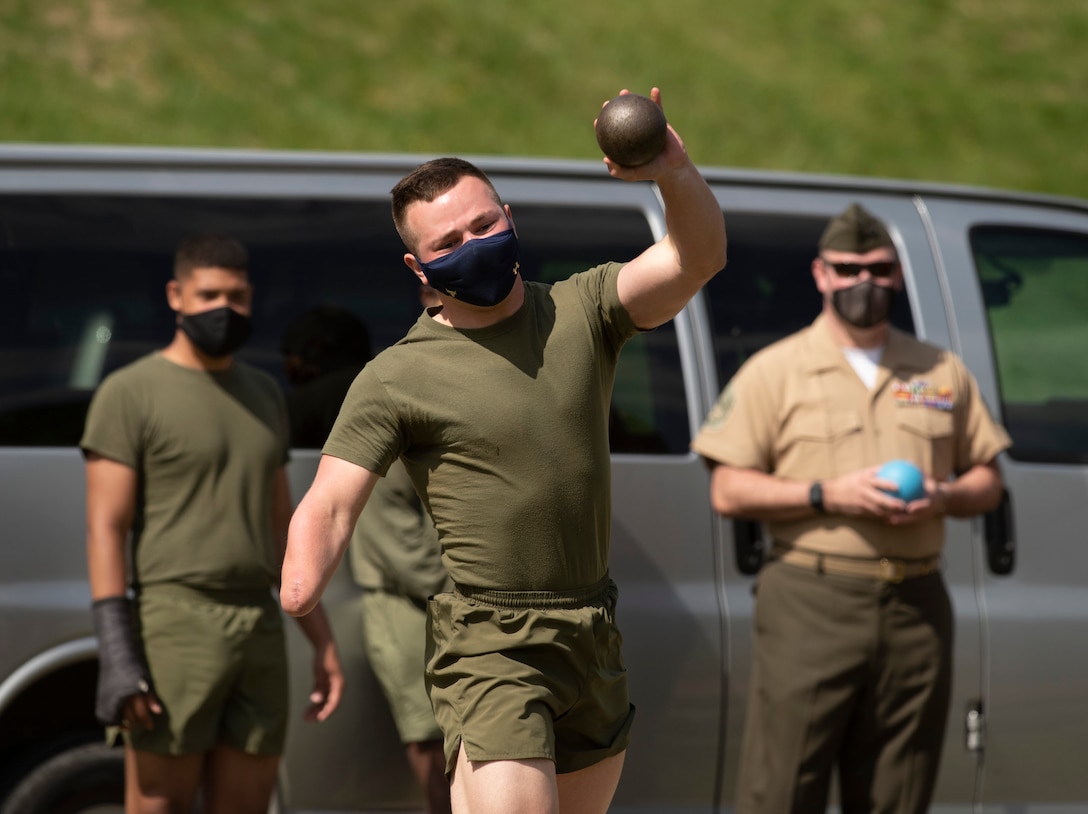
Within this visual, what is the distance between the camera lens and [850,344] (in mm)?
4074

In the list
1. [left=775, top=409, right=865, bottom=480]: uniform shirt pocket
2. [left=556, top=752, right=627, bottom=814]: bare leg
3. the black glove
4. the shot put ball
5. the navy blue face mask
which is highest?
the shot put ball

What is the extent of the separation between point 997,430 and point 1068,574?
0.58m

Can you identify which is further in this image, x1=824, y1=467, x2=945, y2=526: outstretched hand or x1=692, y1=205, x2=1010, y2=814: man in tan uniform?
x1=692, y1=205, x2=1010, y2=814: man in tan uniform

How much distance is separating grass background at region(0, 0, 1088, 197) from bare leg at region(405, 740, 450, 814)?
900cm

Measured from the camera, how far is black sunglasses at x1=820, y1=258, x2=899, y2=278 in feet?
13.0

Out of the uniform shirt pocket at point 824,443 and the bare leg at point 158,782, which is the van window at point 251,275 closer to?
the uniform shirt pocket at point 824,443

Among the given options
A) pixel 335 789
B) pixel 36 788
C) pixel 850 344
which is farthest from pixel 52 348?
pixel 850 344

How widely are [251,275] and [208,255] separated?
0.96 ft

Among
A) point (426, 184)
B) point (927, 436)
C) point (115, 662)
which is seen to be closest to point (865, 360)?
point (927, 436)

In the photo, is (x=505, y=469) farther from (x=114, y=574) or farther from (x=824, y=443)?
(x=824, y=443)

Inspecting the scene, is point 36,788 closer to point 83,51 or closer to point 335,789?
point 335,789

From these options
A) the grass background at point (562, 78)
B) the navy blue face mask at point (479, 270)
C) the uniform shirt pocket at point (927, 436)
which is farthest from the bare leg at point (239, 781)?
the grass background at point (562, 78)

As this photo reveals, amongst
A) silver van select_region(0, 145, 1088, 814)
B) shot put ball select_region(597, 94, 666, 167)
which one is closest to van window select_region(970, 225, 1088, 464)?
silver van select_region(0, 145, 1088, 814)

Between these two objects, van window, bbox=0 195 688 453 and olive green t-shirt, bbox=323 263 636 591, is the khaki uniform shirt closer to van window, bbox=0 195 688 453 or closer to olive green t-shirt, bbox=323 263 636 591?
van window, bbox=0 195 688 453
